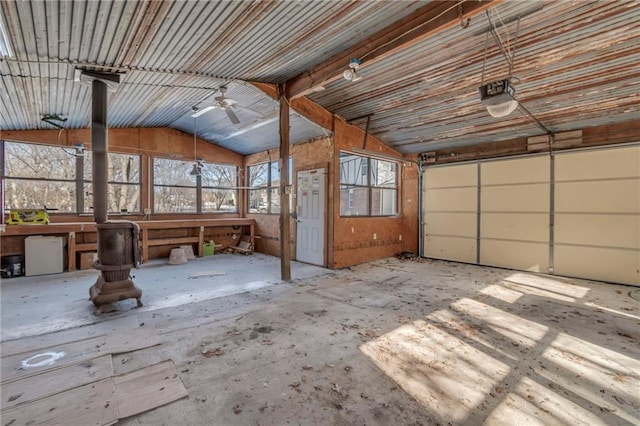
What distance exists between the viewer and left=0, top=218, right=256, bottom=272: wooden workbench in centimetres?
545

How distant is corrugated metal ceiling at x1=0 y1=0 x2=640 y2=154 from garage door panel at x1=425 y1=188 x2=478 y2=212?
1.43 m

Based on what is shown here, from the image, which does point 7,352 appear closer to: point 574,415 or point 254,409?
point 254,409

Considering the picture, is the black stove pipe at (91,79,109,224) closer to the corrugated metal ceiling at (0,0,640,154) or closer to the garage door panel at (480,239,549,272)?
the corrugated metal ceiling at (0,0,640,154)

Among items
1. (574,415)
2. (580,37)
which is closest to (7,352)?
(574,415)

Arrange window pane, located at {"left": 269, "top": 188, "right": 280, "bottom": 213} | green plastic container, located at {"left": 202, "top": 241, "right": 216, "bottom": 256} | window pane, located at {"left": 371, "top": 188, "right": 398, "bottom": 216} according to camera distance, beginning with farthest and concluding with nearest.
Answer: window pane, located at {"left": 269, "top": 188, "right": 280, "bottom": 213} → green plastic container, located at {"left": 202, "top": 241, "right": 216, "bottom": 256} → window pane, located at {"left": 371, "top": 188, "right": 398, "bottom": 216}

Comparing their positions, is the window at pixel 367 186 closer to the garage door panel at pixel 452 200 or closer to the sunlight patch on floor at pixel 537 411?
the garage door panel at pixel 452 200

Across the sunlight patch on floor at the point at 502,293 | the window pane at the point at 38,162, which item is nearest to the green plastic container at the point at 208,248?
the window pane at the point at 38,162

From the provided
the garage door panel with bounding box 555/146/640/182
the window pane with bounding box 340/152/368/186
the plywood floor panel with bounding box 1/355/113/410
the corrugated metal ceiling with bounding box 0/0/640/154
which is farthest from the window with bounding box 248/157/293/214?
the garage door panel with bounding box 555/146/640/182

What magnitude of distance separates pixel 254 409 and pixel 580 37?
17.2 feet

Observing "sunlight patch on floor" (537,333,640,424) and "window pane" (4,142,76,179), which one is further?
"window pane" (4,142,76,179)

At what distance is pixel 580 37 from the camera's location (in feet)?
11.7

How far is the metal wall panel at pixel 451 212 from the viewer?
6.98 metres

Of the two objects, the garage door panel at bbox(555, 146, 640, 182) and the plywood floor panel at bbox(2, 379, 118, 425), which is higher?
the garage door panel at bbox(555, 146, 640, 182)

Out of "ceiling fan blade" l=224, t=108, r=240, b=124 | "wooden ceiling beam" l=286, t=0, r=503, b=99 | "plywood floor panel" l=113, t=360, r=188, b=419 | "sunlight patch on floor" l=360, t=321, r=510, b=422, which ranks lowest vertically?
"sunlight patch on floor" l=360, t=321, r=510, b=422
